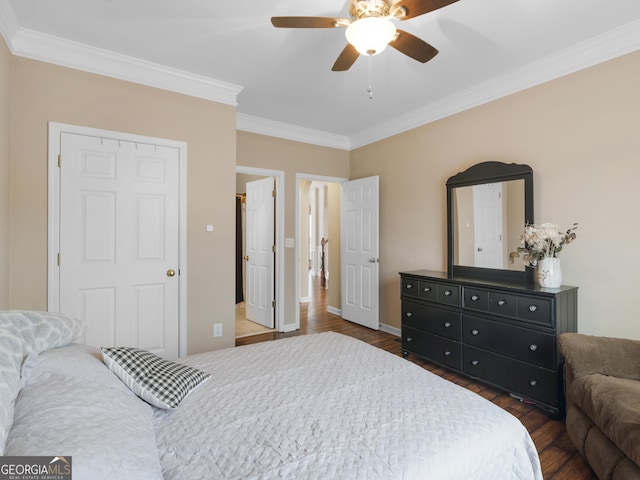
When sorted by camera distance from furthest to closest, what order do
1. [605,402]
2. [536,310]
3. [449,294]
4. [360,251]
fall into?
[360,251], [449,294], [536,310], [605,402]

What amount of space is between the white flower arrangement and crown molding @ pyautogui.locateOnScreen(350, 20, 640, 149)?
4.14 ft

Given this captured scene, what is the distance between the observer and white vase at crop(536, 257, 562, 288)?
2.41m

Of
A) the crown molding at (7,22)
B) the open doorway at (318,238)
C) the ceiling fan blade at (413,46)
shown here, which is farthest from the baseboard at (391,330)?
the crown molding at (7,22)

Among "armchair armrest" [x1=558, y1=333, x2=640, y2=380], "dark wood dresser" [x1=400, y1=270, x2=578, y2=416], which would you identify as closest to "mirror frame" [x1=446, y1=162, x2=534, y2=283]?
"dark wood dresser" [x1=400, y1=270, x2=578, y2=416]

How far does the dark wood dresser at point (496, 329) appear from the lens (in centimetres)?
225

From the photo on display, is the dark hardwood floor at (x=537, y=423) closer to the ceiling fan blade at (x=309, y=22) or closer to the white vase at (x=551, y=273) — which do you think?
the white vase at (x=551, y=273)

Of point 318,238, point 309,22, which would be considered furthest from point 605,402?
point 318,238

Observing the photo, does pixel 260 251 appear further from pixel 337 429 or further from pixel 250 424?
pixel 337 429

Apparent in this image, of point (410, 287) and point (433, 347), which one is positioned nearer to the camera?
point (433, 347)

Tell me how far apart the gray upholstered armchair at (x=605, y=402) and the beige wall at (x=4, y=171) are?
11.9 ft

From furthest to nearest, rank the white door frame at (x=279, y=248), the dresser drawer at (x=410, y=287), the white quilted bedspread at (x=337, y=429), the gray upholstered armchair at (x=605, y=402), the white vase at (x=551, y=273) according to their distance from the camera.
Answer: the white door frame at (x=279, y=248)
the dresser drawer at (x=410, y=287)
the white vase at (x=551, y=273)
the gray upholstered armchair at (x=605, y=402)
the white quilted bedspread at (x=337, y=429)

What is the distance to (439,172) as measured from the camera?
11.7ft

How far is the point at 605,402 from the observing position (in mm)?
1558

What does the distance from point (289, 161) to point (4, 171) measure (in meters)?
2.81
